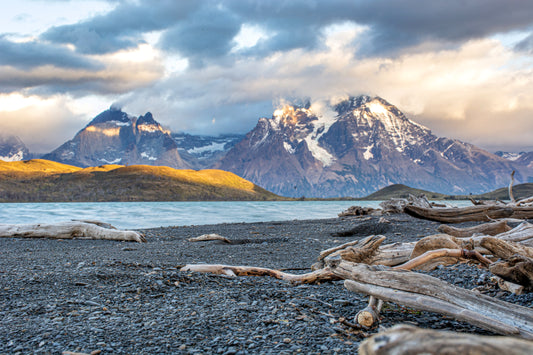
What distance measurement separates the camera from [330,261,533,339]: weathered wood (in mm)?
4070

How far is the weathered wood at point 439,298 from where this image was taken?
13.4ft

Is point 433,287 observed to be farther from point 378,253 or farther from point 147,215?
point 147,215

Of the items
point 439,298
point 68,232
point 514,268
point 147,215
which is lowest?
point 147,215

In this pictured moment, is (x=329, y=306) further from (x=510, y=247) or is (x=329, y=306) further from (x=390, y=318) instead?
(x=510, y=247)

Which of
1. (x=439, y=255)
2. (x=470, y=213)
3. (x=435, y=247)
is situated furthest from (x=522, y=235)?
(x=470, y=213)

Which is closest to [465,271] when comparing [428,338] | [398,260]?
[398,260]

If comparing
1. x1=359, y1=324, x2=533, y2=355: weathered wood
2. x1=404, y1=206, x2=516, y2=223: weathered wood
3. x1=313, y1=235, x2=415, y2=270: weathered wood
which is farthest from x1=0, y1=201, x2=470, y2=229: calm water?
x1=359, y1=324, x2=533, y2=355: weathered wood

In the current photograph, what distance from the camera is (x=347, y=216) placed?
35281 mm

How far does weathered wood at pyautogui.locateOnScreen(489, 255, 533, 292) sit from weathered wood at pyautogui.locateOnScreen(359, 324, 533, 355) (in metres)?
4.08

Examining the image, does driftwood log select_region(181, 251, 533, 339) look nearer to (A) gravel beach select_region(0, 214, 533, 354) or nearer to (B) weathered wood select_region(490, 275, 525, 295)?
(A) gravel beach select_region(0, 214, 533, 354)

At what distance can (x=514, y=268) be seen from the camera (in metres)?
5.43

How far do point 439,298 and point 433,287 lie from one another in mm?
164

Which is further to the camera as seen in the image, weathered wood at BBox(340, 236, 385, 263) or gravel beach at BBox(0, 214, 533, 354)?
weathered wood at BBox(340, 236, 385, 263)

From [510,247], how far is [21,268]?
38.1 ft
